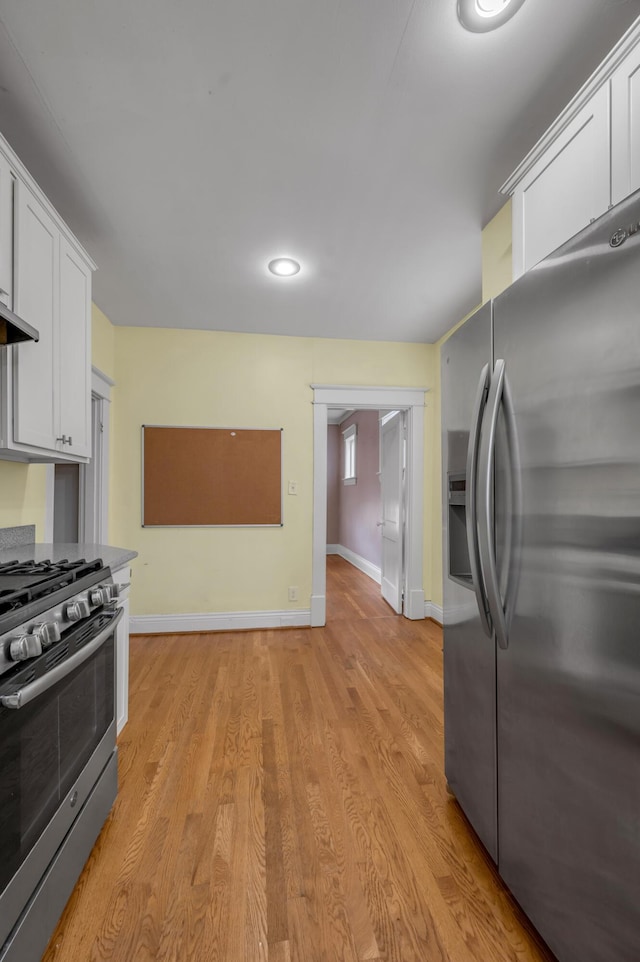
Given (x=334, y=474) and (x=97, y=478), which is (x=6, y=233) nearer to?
(x=97, y=478)

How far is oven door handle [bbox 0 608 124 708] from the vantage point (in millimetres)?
866

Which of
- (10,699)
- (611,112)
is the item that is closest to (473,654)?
(10,699)

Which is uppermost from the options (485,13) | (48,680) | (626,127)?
(485,13)

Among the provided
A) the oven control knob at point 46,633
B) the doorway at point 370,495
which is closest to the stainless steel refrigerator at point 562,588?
the oven control knob at point 46,633

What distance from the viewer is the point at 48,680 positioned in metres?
0.96

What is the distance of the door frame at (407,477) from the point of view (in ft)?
12.1

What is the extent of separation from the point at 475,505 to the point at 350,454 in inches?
228

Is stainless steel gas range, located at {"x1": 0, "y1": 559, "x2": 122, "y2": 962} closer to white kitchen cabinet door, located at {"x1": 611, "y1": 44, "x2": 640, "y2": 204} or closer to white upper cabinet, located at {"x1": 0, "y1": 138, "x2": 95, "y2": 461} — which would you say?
white upper cabinet, located at {"x1": 0, "y1": 138, "x2": 95, "y2": 461}

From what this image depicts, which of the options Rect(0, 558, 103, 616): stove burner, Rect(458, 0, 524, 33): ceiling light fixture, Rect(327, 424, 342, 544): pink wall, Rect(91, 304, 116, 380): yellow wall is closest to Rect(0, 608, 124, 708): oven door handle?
Rect(0, 558, 103, 616): stove burner

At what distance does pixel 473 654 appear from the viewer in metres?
→ 1.36

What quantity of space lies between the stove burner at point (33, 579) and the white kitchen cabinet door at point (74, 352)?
634 millimetres

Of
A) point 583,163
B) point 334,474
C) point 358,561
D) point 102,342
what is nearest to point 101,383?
point 102,342

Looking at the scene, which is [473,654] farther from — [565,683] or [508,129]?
[508,129]

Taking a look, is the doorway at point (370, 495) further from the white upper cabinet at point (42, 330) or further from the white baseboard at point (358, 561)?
the white upper cabinet at point (42, 330)
